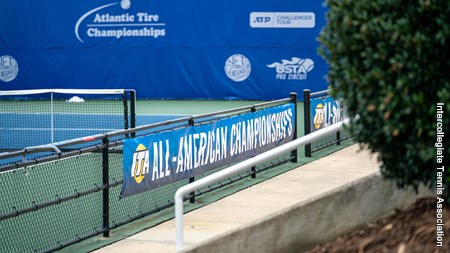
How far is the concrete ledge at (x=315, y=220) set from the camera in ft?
21.7

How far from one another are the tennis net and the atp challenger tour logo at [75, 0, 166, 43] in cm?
248

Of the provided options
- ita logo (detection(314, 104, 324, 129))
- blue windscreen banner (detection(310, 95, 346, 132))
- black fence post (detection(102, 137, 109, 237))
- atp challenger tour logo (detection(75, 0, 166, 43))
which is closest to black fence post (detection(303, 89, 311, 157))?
blue windscreen banner (detection(310, 95, 346, 132))

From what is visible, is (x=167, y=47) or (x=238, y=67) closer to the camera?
(x=238, y=67)

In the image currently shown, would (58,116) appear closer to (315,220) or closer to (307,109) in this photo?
(307,109)

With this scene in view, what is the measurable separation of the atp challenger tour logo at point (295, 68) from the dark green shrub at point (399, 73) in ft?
84.6

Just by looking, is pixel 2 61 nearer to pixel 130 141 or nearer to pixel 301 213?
pixel 130 141

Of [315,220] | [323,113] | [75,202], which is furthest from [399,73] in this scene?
[323,113]

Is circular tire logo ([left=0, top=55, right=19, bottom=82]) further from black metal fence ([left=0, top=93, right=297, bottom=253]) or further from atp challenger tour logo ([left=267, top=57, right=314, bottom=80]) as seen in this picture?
black metal fence ([left=0, top=93, right=297, bottom=253])

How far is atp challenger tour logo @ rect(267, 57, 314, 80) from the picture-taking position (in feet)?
102

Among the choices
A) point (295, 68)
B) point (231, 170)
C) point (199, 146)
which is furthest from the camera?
point (295, 68)

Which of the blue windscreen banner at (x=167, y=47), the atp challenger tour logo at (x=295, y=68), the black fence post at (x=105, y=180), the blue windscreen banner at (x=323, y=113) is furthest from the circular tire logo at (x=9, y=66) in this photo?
the black fence post at (x=105, y=180)

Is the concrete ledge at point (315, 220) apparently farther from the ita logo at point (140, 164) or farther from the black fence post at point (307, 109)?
the black fence post at point (307, 109)

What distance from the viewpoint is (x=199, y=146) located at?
1295 centimetres

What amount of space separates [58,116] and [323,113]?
10624 mm
